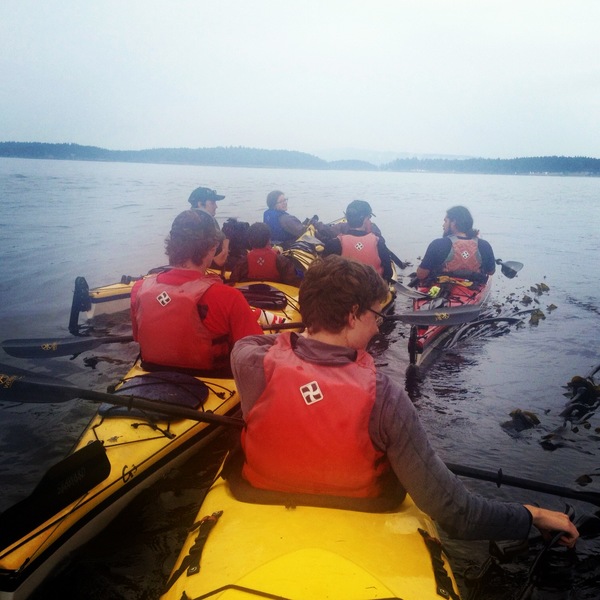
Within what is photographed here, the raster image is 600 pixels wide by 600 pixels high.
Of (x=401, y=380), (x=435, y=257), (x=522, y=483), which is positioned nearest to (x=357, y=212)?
(x=435, y=257)

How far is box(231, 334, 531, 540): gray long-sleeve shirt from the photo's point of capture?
1.94 metres

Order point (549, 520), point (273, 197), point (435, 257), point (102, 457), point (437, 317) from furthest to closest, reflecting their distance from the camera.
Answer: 1. point (273, 197)
2. point (435, 257)
3. point (437, 317)
4. point (102, 457)
5. point (549, 520)

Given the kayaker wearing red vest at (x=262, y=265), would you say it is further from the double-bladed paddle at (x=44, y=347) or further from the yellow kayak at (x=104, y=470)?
the yellow kayak at (x=104, y=470)

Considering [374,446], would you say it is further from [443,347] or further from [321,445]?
[443,347]

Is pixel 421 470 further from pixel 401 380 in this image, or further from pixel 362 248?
pixel 362 248

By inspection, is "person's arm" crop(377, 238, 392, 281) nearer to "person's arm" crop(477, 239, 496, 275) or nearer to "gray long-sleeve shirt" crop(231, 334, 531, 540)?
"person's arm" crop(477, 239, 496, 275)

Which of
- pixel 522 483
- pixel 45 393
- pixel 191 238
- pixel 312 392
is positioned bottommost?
pixel 522 483

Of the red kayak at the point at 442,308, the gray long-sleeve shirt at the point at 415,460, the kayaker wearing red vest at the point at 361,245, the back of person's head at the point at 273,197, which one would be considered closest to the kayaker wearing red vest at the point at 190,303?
the gray long-sleeve shirt at the point at 415,460

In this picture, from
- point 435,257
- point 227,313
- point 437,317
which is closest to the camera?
point 227,313

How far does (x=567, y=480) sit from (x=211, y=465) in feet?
10.6

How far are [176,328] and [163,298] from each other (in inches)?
10.4

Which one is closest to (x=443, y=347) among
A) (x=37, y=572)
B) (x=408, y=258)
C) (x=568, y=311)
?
(x=568, y=311)

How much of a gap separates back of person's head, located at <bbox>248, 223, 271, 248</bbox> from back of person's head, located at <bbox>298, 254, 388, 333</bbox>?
5.29 metres

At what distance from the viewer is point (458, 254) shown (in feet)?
24.8
